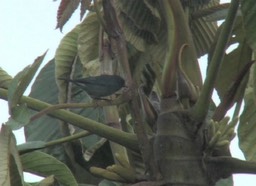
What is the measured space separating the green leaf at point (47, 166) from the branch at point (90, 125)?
7 centimetres

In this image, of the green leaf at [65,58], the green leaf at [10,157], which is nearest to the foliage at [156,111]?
the green leaf at [10,157]

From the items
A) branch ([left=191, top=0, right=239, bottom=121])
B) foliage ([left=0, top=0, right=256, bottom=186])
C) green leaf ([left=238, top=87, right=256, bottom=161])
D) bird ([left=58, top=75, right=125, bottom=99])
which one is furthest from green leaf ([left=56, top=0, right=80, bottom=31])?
green leaf ([left=238, top=87, right=256, bottom=161])

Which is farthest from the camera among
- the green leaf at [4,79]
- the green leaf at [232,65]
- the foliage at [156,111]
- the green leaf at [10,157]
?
the green leaf at [232,65]

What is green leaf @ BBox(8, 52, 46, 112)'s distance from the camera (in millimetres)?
984

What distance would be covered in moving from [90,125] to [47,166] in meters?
0.09

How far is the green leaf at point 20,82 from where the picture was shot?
0.98m

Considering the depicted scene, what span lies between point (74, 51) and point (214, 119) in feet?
1.50

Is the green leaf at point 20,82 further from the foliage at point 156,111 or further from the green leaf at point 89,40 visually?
the green leaf at point 89,40

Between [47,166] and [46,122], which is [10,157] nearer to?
[47,166]

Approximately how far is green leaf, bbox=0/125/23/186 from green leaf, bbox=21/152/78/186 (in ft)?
0.50

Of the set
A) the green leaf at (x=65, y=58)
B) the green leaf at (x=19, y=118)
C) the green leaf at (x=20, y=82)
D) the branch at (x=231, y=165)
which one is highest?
the green leaf at (x=20, y=82)

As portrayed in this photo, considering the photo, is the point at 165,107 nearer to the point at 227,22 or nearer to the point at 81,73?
the point at 227,22

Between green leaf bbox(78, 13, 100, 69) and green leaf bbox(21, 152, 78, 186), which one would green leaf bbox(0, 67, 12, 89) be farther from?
green leaf bbox(78, 13, 100, 69)

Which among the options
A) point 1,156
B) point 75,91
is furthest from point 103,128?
point 75,91
